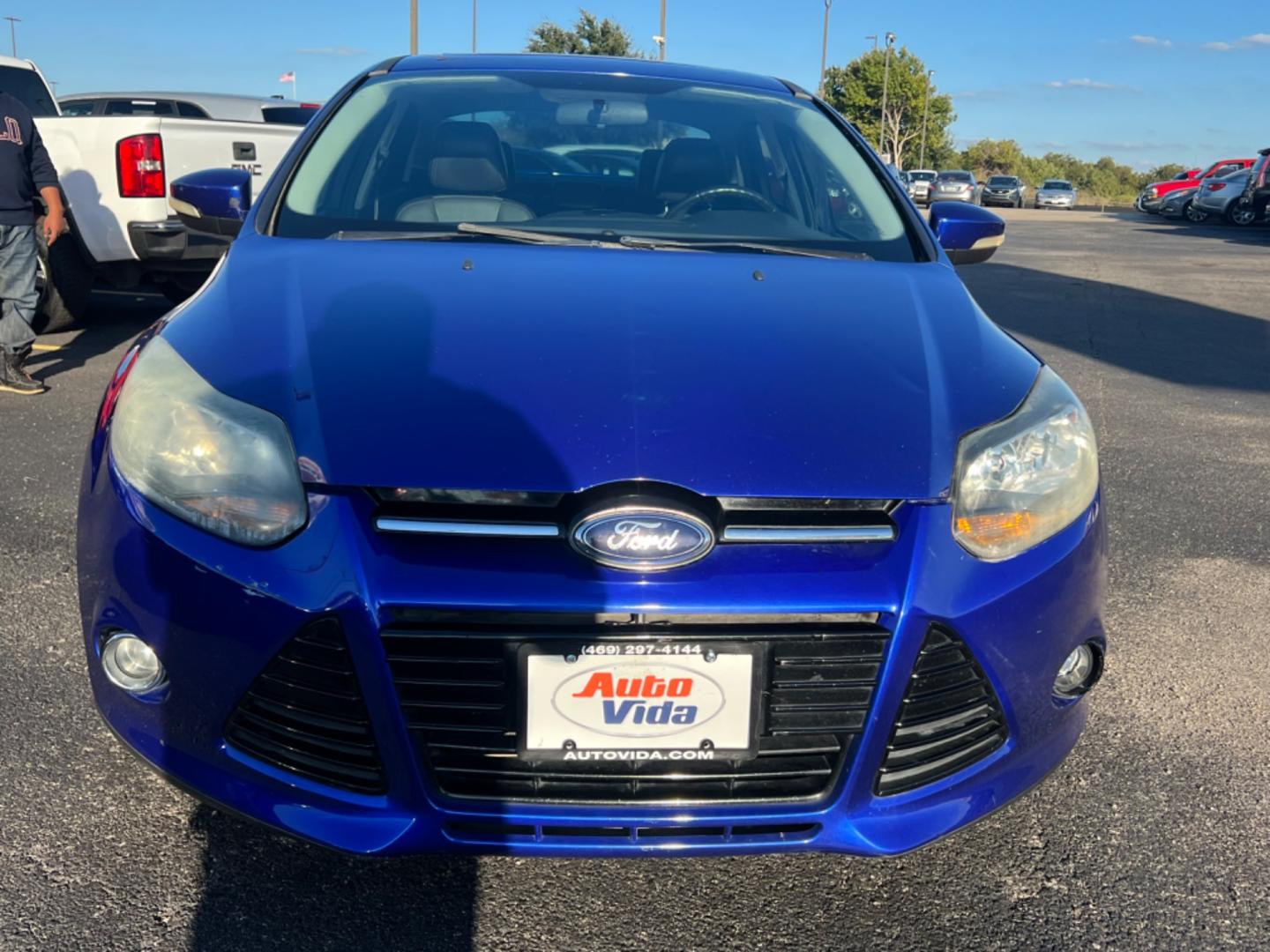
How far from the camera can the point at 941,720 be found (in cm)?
186

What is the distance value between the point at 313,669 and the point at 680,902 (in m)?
0.82

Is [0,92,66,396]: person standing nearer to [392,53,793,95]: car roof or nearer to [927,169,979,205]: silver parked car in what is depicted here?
[392,53,793,95]: car roof

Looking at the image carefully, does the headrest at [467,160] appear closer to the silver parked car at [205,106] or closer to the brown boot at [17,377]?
the brown boot at [17,377]

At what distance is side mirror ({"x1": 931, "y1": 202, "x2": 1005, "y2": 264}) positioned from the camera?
329 cm

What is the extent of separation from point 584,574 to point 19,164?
5.41 meters

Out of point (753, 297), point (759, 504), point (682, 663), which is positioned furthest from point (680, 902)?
point (753, 297)

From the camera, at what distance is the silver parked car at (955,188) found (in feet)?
141

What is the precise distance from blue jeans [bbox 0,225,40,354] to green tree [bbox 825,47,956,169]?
70213mm

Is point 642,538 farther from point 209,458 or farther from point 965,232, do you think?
point 965,232

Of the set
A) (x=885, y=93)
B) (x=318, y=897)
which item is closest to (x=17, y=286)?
(x=318, y=897)

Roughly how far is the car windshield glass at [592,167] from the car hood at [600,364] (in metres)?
0.29

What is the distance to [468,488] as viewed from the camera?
1793 mm

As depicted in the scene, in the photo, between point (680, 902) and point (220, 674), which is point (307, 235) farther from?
point (680, 902)

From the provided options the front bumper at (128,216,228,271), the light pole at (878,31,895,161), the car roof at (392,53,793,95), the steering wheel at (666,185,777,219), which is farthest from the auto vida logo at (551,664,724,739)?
the light pole at (878,31,895,161)
